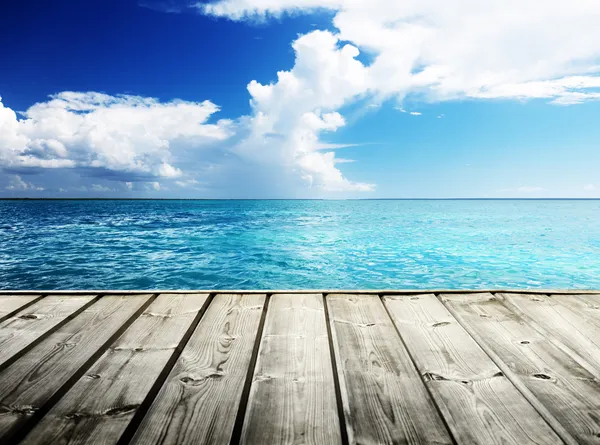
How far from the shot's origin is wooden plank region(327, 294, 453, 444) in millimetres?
1143

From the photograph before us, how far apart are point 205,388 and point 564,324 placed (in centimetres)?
214

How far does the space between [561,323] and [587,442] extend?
123cm

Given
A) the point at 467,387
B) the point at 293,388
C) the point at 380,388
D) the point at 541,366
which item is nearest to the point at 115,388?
the point at 293,388

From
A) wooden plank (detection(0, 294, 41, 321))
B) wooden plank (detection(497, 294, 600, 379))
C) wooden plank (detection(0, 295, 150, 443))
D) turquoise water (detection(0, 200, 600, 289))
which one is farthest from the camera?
turquoise water (detection(0, 200, 600, 289))

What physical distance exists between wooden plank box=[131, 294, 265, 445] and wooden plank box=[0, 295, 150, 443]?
0.45m

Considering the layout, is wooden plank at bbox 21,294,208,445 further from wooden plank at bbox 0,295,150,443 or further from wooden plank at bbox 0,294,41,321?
wooden plank at bbox 0,294,41,321

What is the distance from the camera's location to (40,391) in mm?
1371

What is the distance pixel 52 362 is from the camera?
1604mm

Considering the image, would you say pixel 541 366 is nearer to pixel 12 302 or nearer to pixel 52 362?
pixel 52 362

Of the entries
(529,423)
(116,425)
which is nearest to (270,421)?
(116,425)

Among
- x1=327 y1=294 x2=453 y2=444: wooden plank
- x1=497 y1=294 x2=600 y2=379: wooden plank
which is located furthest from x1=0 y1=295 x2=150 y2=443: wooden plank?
x1=497 y1=294 x2=600 y2=379: wooden plank

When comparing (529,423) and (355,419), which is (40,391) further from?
(529,423)

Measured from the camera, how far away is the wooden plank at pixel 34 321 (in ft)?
5.86

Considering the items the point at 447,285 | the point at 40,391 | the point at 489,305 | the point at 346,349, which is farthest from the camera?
the point at 447,285
